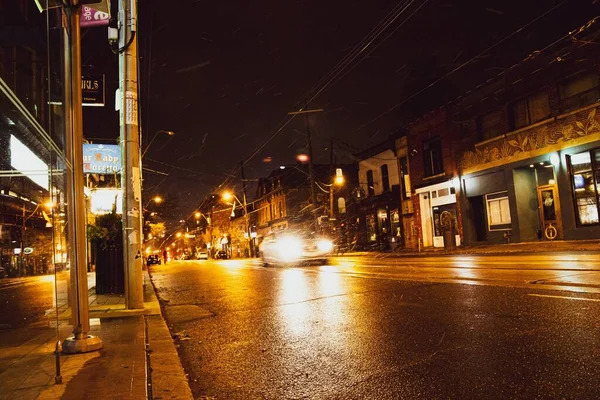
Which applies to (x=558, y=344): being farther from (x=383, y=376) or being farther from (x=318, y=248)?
(x=318, y=248)

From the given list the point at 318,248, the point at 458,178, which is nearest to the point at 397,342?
the point at 318,248

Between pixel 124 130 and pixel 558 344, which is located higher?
pixel 124 130

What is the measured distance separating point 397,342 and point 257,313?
335cm

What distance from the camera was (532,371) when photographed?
4.08 metres

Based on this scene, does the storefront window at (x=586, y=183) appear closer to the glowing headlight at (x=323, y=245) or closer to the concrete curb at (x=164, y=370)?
the glowing headlight at (x=323, y=245)

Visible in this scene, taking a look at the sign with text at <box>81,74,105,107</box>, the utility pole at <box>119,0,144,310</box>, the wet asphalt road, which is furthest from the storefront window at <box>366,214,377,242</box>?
the sign with text at <box>81,74,105,107</box>

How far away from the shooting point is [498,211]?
25344 millimetres

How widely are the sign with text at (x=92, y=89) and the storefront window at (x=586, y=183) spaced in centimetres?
1897

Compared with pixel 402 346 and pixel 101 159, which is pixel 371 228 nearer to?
pixel 101 159

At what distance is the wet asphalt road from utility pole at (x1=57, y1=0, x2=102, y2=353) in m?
1.20

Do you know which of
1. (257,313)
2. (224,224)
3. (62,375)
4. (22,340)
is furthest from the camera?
(224,224)

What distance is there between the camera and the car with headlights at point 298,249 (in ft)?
70.9

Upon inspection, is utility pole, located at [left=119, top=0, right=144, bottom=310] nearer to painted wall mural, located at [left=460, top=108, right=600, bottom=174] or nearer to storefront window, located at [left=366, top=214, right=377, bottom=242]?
painted wall mural, located at [left=460, top=108, right=600, bottom=174]

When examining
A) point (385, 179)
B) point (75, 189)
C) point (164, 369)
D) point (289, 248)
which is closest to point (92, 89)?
point (75, 189)
